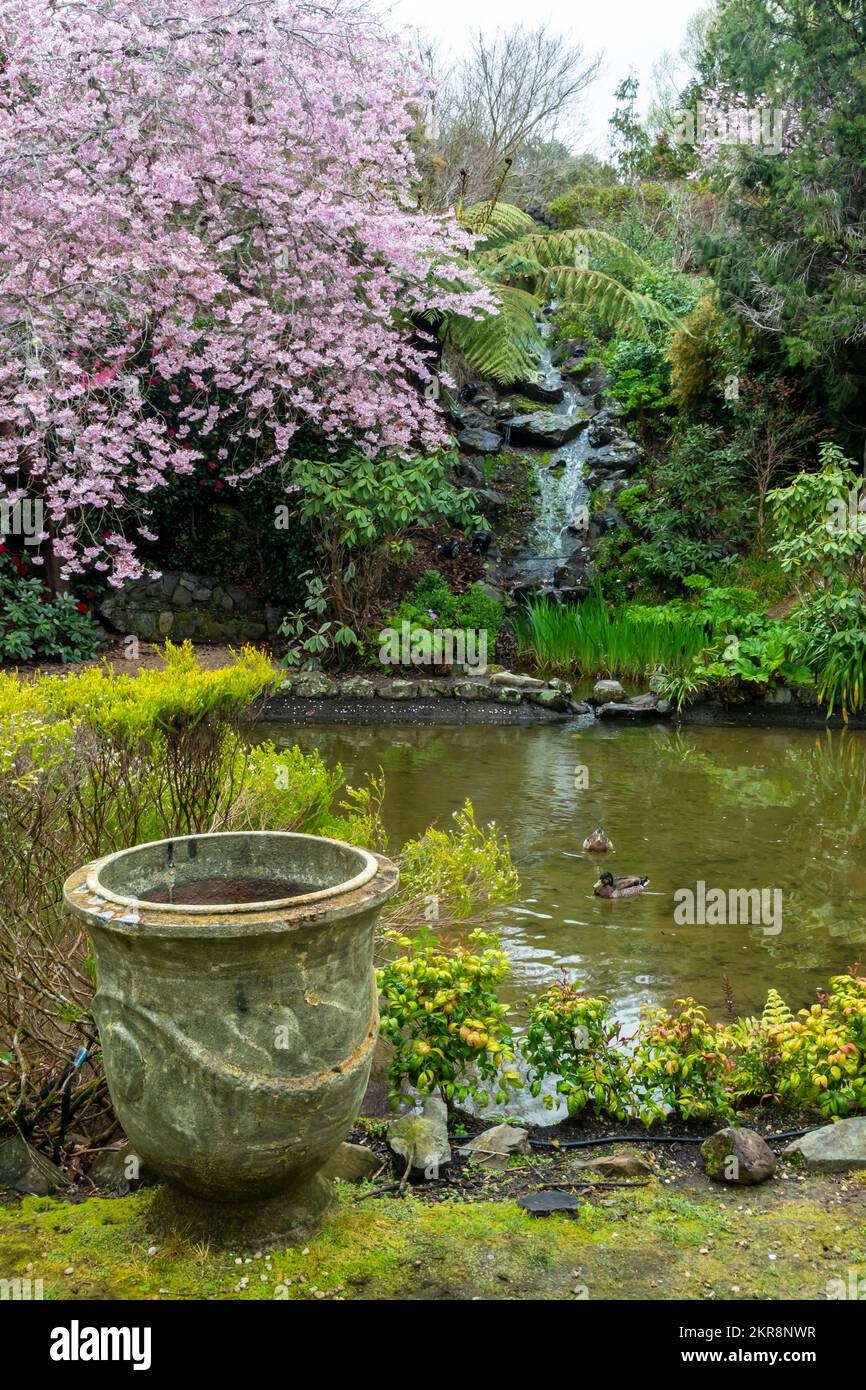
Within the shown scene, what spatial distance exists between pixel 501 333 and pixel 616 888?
9.06 meters

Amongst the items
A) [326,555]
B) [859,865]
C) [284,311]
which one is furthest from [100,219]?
[859,865]

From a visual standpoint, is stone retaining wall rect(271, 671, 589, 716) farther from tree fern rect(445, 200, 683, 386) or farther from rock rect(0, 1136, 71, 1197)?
rock rect(0, 1136, 71, 1197)

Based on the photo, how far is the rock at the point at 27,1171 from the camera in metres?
3.06

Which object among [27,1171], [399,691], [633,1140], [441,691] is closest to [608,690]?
[441,691]

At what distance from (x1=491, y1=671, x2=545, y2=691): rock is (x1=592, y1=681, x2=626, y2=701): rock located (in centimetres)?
65

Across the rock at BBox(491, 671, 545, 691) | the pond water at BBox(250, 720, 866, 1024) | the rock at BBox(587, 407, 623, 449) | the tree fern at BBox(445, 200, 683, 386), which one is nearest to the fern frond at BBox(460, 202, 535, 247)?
the tree fern at BBox(445, 200, 683, 386)

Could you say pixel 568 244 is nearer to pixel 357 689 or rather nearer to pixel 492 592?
pixel 492 592

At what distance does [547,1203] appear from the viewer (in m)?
2.98

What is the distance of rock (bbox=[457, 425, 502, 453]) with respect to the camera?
54.1 feet

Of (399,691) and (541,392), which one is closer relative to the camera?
(399,691)

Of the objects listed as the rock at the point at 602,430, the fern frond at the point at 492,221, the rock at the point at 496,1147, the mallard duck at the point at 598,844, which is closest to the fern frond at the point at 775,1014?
the rock at the point at 496,1147

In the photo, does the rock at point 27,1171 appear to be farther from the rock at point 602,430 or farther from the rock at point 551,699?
the rock at point 602,430

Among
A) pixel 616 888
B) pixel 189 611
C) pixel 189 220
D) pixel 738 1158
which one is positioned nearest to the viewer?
pixel 738 1158

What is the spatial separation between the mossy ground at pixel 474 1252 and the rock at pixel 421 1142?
0.15m
